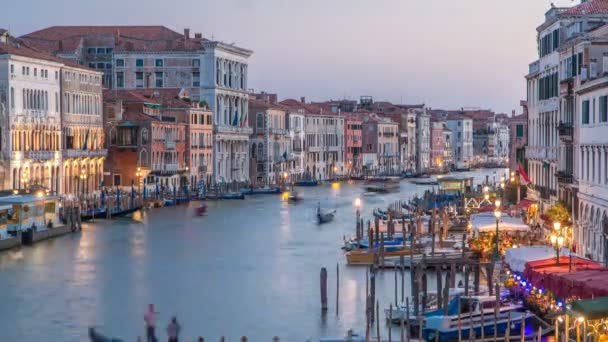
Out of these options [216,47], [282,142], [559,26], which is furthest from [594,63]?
[282,142]

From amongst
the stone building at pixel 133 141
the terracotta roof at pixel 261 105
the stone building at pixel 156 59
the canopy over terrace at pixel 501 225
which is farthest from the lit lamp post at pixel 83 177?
the terracotta roof at pixel 261 105

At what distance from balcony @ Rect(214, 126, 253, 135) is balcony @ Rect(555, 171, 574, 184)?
93.6ft

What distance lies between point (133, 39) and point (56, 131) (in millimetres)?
13459

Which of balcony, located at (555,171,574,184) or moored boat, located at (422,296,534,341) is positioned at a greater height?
balcony, located at (555,171,574,184)

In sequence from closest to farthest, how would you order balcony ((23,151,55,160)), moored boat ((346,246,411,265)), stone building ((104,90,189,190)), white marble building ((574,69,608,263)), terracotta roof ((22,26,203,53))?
white marble building ((574,69,608,263)) < moored boat ((346,246,411,265)) < balcony ((23,151,55,160)) < stone building ((104,90,189,190)) < terracotta roof ((22,26,203,53))

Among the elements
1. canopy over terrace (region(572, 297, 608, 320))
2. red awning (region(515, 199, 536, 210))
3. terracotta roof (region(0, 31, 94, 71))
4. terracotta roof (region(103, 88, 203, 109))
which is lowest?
canopy over terrace (region(572, 297, 608, 320))

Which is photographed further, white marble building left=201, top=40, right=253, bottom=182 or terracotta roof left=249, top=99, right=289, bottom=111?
terracotta roof left=249, top=99, right=289, bottom=111

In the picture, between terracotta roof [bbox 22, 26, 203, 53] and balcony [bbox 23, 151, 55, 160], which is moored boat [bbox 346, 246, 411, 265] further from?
terracotta roof [bbox 22, 26, 203, 53]

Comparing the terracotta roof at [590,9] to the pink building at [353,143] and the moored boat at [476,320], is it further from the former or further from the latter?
the pink building at [353,143]

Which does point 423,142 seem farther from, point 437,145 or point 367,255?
point 367,255

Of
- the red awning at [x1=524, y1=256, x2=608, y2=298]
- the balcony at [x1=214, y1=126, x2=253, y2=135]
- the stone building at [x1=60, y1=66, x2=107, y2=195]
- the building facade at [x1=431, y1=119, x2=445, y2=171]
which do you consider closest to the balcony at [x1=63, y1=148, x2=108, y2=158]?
the stone building at [x1=60, y1=66, x2=107, y2=195]

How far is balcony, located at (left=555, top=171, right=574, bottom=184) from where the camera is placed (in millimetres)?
16969

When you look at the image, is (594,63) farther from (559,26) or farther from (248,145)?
(248,145)

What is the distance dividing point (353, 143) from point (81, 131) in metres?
31.0
